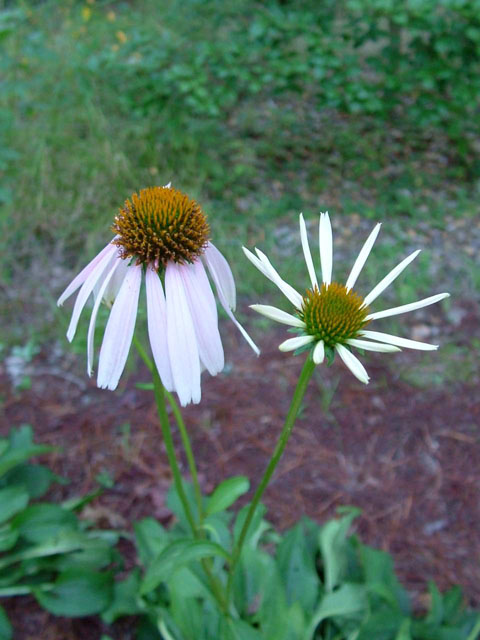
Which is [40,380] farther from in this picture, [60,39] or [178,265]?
[60,39]

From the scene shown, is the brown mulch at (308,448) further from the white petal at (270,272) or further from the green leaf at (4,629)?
the white petal at (270,272)

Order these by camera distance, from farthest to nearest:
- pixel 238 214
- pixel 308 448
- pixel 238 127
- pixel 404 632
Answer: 1. pixel 238 127
2. pixel 238 214
3. pixel 308 448
4. pixel 404 632

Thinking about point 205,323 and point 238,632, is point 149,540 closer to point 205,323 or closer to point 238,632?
point 238,632

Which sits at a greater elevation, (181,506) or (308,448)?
(308,448)

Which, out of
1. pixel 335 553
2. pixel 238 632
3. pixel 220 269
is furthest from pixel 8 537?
pixel 220 269

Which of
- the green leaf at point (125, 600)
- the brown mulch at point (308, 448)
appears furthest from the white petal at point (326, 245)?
the brown mulch at point (308, 448)

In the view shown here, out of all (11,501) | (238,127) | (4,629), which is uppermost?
(238,127)
